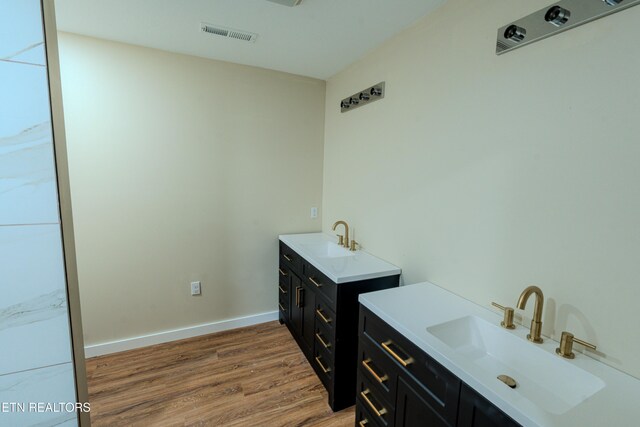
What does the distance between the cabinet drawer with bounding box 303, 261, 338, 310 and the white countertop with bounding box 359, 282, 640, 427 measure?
1.09ft

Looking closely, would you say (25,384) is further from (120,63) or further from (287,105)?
(287,105)

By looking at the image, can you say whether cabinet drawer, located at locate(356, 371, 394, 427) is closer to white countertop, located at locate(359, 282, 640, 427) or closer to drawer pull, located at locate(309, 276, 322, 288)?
white countertop, located at locate(359, 282, 640, 427)

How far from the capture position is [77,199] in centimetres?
217

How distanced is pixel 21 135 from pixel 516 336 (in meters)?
1.86

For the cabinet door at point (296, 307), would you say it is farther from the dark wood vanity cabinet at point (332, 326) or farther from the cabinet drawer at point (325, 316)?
the cabinet drawer at point (325, 316)

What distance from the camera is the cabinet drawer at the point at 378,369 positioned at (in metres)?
1.32

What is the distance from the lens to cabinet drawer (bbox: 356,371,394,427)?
1354mm

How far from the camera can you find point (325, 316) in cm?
195

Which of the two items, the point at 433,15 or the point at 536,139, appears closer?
the point at 536,139

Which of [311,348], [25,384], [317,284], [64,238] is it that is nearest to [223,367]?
[311,348]

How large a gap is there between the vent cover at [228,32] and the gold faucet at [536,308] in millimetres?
2223

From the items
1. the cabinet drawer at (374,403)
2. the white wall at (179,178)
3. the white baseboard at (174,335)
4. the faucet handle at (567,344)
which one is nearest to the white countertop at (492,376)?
the faucet handle at (567,344)

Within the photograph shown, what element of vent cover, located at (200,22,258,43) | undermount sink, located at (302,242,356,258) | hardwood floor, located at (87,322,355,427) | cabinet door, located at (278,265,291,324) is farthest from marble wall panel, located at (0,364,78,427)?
vent cover, located at (200,22,258,43)

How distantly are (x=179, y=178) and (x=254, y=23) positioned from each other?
4.50 feet
